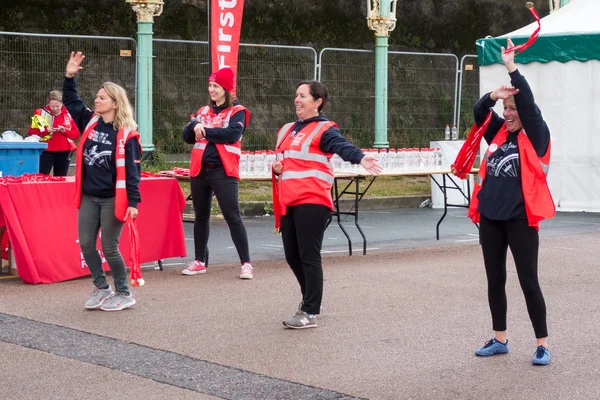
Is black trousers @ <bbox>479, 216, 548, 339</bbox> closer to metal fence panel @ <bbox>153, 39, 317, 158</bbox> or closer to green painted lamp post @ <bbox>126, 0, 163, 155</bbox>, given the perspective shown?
green painted lamp post @ <bbox>126, 0, 163, 155</bbox>

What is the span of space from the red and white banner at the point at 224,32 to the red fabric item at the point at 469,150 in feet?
19.4

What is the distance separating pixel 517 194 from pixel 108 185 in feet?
11.2

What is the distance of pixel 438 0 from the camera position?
34.1m

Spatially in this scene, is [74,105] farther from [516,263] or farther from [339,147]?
[516,263]

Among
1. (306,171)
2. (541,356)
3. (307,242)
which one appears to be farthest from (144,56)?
(541,356)

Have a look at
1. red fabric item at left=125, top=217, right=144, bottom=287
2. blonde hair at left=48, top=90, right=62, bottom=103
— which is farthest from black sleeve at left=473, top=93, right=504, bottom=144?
blonde hair at left=48, top=90, right=62, bottom=103

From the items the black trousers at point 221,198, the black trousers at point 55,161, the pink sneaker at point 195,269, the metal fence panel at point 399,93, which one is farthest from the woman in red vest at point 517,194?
the metal fence panel at point 399,93

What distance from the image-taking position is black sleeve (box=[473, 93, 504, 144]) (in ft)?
24.1

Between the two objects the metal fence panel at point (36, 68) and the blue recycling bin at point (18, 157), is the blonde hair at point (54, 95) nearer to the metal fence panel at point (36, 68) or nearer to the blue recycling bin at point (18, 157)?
the metal fence panel at point (36, 68)

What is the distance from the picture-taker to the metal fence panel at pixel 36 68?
63.4ft

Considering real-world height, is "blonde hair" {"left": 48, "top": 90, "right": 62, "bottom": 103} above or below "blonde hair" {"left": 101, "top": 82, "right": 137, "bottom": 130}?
above

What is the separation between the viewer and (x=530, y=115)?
707 centimetres

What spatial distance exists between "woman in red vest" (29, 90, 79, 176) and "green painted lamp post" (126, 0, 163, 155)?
6.81 ft

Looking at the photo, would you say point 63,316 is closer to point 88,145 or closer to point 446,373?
point 88,145
